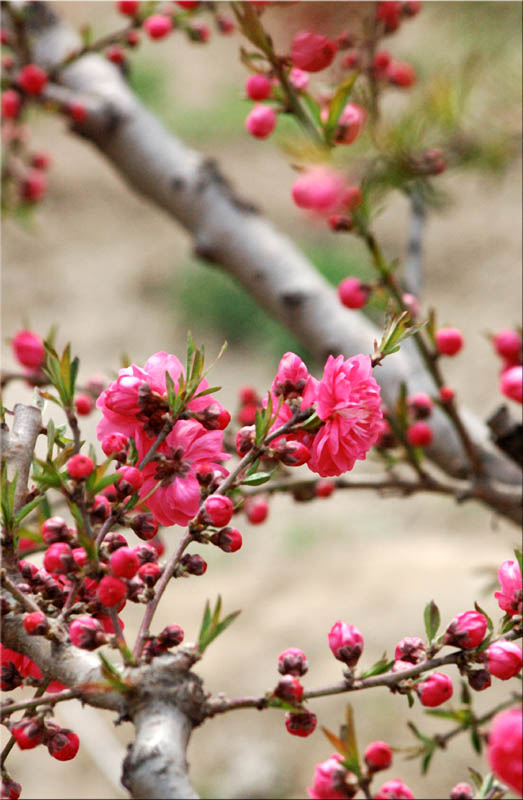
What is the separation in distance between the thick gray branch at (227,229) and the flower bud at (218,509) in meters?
0.31

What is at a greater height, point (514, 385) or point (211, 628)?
point (514, 385)

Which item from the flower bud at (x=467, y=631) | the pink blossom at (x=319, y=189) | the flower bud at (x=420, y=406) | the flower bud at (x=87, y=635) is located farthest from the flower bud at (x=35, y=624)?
the flower bud at (x=420, y=406)

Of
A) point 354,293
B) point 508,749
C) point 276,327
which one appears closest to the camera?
point 508,749

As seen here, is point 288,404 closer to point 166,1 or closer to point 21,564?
point 21,564

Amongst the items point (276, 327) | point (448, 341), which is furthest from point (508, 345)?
point (276, 327)

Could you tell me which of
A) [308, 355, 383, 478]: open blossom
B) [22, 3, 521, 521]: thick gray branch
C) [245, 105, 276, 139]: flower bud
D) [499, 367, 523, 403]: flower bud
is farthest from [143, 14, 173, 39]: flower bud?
[308, 355, 383, 478]: open blossom

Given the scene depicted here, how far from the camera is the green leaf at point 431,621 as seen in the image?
270 mm

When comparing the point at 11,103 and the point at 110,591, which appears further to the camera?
the point at 11,103

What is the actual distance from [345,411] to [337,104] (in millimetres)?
156

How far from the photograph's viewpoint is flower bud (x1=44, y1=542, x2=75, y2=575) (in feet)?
0.80

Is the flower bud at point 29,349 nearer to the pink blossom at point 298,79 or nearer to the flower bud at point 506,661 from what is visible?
the pink blossom at point 298,79

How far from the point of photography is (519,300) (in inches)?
81.8

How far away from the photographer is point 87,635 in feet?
0.76

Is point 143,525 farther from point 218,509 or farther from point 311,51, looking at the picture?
point 311,51
